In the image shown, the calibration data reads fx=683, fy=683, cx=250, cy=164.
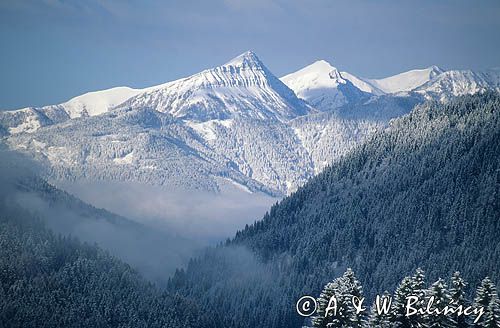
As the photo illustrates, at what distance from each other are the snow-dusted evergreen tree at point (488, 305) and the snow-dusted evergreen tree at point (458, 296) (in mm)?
1936

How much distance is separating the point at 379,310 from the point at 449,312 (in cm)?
865

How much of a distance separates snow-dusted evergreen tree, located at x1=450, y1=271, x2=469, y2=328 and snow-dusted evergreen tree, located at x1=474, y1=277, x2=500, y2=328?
1.94 m

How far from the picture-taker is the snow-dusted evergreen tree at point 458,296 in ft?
284

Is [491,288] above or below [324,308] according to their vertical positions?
above

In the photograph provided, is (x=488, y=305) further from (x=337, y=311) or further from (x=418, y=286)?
(x=337, y=311)

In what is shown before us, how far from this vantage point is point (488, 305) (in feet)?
277

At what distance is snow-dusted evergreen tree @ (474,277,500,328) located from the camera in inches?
3280

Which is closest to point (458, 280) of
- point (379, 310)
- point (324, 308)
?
point (379, 310)

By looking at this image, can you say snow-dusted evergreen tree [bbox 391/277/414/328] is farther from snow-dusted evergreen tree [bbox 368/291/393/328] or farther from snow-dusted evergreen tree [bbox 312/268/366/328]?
snow-dusted evergreen tree [bbox 312/268/366/328]

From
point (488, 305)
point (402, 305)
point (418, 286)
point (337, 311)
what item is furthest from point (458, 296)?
point (337, 311)

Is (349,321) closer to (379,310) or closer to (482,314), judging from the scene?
(379,310)

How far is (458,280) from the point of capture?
284 feet

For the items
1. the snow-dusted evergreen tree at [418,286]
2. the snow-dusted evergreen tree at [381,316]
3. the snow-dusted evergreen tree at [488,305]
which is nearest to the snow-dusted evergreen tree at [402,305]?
the snow-dusted evergreen tree at [418,286]

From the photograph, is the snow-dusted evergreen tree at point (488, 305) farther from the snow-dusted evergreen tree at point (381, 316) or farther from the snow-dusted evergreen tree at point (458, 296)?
the snow-dusted evergreen tree at point (381, 316)
